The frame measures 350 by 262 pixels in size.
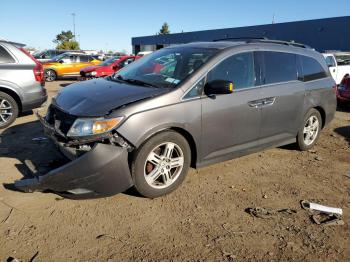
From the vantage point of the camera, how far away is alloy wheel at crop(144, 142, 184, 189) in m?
3.87

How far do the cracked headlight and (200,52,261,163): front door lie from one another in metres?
1.14

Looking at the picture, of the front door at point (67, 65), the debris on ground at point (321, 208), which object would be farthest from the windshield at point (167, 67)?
the front door at point (67, 65)

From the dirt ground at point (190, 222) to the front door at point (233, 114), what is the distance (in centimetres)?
44

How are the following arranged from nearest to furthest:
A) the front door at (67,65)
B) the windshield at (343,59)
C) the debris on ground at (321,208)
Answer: the debris on ground at (321,208), the windshield at (343,59), the front door at (67,65)

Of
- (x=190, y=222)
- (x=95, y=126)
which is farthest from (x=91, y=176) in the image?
(x=190, y=222)

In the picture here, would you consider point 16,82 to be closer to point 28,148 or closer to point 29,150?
point 28,148

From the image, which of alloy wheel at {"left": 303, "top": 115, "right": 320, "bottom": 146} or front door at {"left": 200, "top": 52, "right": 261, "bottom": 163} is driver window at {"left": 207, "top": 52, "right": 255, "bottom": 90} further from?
alloy wheel at {"left": 303, "top": 115, "right": 320, "bottom": 146}

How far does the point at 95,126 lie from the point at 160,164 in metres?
0.86

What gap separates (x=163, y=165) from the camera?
156 inches

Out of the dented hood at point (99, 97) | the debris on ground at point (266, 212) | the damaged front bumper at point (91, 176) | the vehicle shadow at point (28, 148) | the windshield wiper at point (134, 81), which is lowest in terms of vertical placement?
the debris on ground at point (266, 212)

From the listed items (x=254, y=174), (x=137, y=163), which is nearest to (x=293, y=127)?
(x=254, y=174)

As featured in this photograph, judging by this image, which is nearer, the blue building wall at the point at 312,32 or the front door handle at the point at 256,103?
the front door handle at the point at 256,103

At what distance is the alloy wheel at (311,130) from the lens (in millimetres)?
5784

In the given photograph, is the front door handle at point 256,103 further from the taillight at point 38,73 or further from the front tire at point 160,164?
the taillight at point 38,73
